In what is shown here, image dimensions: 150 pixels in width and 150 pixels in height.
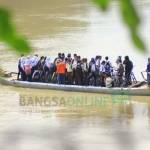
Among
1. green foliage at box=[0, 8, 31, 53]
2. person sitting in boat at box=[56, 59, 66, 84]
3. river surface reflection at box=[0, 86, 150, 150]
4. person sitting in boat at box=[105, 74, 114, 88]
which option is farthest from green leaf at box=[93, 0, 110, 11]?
person sitting in boat at box=[56, 59, 66, 84]

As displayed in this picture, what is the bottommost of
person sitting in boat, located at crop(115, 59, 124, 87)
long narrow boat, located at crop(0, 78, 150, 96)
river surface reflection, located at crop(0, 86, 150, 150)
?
river surface reflection, located at crop(0, 86, 150, 150)

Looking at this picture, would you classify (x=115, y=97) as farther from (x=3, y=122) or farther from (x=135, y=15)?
(x=135, y=15)

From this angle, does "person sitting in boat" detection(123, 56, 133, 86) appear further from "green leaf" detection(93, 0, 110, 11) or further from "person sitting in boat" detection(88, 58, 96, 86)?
"green leaf" detection(93, 0, 110, 11)

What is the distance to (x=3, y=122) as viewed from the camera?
13133mm

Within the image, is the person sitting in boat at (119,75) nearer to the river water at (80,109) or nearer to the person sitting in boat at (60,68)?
the river water at (80,109)

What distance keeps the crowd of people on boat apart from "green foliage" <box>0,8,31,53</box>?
14429mm

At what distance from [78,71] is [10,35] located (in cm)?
1528

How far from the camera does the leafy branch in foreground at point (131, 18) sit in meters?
0.86

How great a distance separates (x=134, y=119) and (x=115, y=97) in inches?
77.8

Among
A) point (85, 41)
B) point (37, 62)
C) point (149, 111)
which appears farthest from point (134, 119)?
point (85, 41)

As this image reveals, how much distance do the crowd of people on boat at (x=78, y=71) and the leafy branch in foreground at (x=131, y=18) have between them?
1446 centimetres

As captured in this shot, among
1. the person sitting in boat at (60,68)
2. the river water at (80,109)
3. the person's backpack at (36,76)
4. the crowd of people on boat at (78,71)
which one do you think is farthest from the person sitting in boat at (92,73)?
the person's backpack at (36,76)

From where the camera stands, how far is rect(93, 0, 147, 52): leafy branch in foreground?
0.86 meters

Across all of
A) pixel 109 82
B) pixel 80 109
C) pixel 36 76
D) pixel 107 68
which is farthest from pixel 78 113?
pixel 36 76
